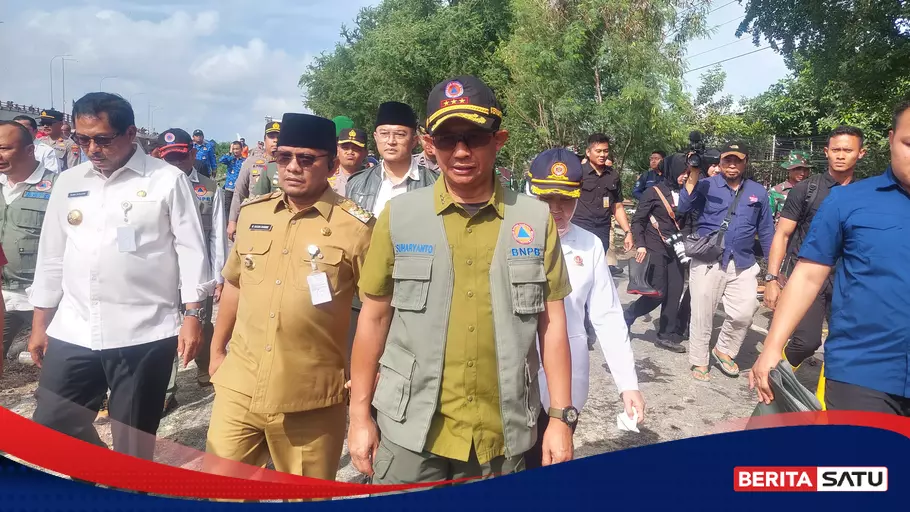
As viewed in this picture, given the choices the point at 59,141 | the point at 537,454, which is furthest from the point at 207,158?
the point at 537,454

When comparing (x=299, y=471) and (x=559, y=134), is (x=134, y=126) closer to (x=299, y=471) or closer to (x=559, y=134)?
(x=299, y=471)

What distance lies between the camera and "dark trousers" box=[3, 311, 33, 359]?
8.29ft

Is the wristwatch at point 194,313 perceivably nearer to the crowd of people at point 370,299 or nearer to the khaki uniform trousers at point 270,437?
the crowd of people at point 370,299

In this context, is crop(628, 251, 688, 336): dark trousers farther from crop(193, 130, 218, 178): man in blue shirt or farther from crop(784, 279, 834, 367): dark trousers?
crop(193, 130, 218, 178): man in blue shirt

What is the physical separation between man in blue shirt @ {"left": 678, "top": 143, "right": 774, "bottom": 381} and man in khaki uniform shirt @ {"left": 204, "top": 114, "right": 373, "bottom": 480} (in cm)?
341

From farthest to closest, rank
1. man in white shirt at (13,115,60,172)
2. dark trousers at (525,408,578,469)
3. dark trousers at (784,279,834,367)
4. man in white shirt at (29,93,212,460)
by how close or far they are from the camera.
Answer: dark trousers at (784,279,834,367), man in white shirt at (13,115,60,172), man in white shirt at (29,93,212,460), dark trousers at (525,408,578,469)

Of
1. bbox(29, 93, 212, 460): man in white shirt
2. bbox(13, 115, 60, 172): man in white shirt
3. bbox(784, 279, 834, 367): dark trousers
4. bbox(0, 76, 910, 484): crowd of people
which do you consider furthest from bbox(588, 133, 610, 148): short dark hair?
bbox(13, 115, 60, 172): man in white shirt

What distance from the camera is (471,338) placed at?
5.79 feet

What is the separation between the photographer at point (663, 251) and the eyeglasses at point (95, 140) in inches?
180

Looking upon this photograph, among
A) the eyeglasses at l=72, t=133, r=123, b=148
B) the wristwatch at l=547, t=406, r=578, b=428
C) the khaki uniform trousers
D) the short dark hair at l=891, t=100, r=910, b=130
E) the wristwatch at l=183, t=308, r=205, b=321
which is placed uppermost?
the short dark hair at l=891, t=100, r=910, b=130

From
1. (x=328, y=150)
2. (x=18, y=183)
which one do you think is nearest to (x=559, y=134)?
(x=328, y=150)

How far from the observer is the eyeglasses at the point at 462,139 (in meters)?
1.76

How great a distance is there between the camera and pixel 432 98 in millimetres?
1818

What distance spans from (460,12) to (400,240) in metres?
1.18
